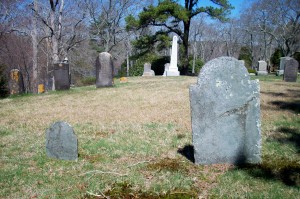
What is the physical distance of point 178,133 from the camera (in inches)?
271

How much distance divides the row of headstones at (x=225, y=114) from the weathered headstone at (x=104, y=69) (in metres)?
11.7

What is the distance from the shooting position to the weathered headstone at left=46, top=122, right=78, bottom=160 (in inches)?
204

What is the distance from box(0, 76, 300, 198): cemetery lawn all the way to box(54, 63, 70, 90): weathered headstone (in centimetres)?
655

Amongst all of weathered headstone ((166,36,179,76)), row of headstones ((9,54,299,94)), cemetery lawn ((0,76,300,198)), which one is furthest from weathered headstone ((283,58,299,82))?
weathered headstone ((166,36,179,76))

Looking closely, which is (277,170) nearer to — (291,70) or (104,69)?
(104,69)

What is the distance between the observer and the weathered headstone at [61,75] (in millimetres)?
15773

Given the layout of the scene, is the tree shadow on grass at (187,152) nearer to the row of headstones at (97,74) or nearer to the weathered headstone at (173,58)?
the row of headstones at (97,74)

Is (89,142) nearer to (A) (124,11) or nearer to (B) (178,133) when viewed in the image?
(B) (178,133)

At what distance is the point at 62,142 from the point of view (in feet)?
17.1

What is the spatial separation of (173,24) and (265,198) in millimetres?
27278

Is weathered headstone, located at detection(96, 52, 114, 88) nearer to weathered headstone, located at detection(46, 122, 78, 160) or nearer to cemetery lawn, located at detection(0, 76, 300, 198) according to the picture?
cemetery lawn, located at detection(0, 76, 300, 198)

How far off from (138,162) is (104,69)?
11.5 metres

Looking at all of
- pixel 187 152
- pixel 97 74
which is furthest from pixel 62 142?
pixel 97 74

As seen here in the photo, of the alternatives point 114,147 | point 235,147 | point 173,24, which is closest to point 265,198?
point 235,147
